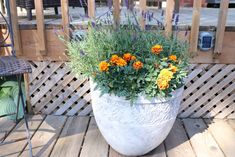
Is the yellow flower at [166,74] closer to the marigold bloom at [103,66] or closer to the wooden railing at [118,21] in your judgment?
the marigold bloom at [103,66]

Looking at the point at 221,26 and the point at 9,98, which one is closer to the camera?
the point at 221,26

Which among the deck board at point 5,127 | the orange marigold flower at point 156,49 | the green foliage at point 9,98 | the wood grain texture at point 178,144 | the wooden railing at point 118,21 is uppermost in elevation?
the wooden railing at point 118,21

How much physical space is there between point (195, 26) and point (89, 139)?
1253mm

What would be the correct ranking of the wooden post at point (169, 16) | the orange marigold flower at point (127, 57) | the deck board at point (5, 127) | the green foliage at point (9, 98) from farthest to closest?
the green foliage at point (9, 98)
the deck board at point (5, 127)
the wooden post at point (169, 16)
the orange marigold flower at point (127, 57)

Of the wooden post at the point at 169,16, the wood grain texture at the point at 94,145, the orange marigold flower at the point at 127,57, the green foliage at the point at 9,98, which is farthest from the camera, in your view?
the green foliage at the point at 9,98

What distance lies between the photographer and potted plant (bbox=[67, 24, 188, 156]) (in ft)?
5.31

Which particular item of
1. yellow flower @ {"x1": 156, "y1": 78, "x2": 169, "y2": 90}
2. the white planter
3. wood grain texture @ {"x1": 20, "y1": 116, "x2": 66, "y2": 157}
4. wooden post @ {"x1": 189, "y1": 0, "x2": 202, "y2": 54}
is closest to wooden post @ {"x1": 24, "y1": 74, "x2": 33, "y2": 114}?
wood grain texture @ {"x1": 20, "y1": 116, "x2": 66, "y2": 157}

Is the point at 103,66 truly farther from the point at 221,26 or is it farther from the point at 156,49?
the point at 221,26

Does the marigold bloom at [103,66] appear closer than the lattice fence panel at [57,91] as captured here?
Yes

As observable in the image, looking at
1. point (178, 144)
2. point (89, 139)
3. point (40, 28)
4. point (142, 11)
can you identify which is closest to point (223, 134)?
point (178, 144)

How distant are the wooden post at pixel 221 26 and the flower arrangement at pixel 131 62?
0.51 meters

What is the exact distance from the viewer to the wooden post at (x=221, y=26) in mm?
2070

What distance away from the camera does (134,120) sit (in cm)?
167

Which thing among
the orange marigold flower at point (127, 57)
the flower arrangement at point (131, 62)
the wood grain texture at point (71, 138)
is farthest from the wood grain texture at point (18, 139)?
the orange marigold flower at point (127, 57)
